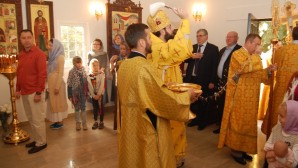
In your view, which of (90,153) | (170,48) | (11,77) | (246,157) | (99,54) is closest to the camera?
(170,48)

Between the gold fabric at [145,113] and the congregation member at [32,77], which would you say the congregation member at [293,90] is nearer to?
the gold fabric at [145,113]

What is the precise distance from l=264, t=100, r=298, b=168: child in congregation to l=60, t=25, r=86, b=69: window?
4.74 metres

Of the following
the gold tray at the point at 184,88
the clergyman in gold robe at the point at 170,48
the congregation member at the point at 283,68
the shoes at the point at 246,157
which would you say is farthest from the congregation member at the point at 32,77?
the congregation member at the point at 283,68

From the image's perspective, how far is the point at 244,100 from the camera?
10.8ft

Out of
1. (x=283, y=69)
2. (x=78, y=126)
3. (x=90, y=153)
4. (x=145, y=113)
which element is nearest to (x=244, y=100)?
(x=283, y=69)

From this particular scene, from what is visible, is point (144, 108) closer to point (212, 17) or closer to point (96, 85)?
point (96, 85)

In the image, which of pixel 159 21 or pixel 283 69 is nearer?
pixel 159 21

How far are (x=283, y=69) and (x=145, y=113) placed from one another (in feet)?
6.36

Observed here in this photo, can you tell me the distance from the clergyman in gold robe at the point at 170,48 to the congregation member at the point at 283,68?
116cm

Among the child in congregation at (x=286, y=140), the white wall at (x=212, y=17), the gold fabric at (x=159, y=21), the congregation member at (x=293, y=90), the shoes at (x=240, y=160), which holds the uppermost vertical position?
the white wall at (x=212, y=17)

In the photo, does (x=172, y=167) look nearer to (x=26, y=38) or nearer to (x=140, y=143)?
(x=140, y=143)

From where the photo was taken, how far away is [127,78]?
189cm

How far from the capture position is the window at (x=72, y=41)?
566 centimetres

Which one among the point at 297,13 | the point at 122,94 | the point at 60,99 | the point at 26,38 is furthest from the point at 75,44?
the point at 297,13
